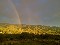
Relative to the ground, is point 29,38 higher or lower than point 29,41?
higher

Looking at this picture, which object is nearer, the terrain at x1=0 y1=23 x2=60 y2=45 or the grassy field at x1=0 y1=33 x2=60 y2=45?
the grassy field at x1=0 y1=33 x2=60 y2=45

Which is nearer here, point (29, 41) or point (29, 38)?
point (29, 41)

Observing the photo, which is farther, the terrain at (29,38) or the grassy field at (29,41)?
the terrain at (29,38)
